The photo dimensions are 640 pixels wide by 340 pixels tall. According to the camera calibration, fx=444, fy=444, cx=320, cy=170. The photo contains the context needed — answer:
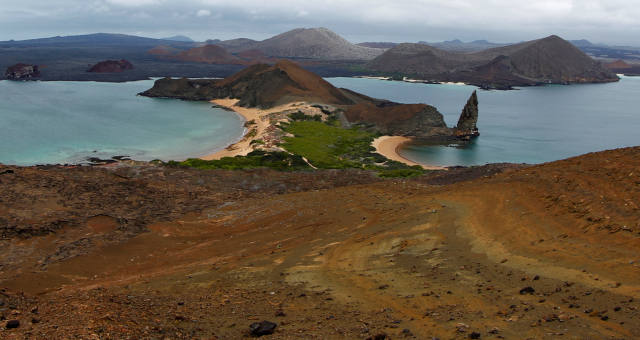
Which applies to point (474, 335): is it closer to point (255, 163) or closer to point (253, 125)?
point (255, 163)

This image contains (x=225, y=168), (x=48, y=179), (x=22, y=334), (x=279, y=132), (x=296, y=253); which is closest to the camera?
(x=22, y=334)

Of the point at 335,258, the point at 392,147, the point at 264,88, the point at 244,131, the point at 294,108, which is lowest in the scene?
the point at 392,147

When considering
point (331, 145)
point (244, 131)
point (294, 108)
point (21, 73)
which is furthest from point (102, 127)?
point (21, 73)

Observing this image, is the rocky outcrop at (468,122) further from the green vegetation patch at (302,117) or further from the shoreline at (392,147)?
the green vegetation patch at (302,117)

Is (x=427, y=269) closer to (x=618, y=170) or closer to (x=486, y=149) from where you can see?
(x=618, y=170)

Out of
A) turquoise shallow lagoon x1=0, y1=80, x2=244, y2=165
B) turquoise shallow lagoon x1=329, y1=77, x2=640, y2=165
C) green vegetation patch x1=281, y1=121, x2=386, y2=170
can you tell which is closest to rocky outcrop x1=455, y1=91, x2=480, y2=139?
turquoise shallow lagoon x1=329, y1=77, x2=640, y2=165

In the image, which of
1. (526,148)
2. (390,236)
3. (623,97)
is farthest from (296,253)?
(623,97)
